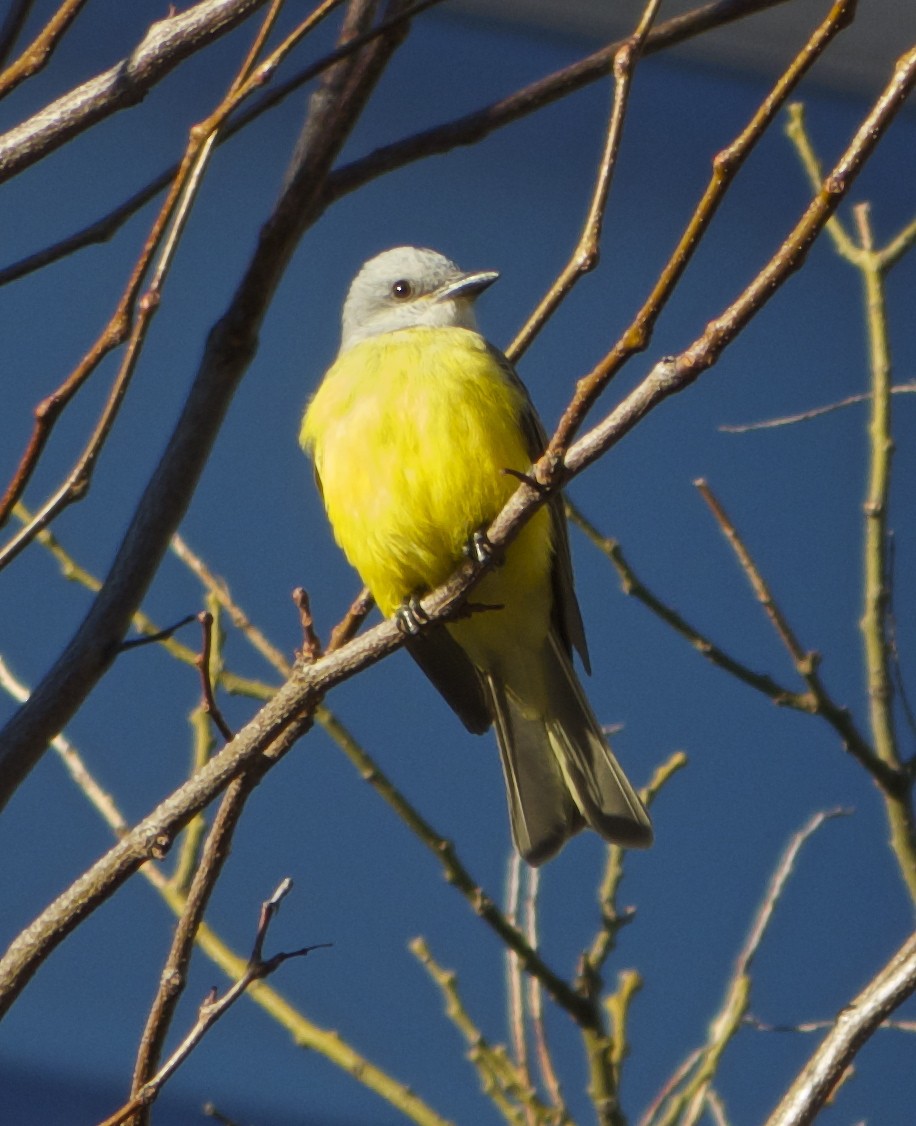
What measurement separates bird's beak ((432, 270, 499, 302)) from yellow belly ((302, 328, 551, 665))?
36 centimetres

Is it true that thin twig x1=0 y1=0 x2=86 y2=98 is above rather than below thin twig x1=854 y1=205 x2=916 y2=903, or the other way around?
above

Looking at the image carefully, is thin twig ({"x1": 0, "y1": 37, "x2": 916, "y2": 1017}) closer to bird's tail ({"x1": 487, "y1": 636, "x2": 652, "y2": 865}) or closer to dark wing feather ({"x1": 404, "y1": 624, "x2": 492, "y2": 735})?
bird's tail ({"x1": 487, "y1": 636, "x2": 652, "y2": 865})

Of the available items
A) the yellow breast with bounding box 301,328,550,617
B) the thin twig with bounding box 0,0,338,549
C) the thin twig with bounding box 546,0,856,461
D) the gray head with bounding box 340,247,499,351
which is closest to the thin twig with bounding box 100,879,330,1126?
the thin twig with bounding box 0,0,338,549

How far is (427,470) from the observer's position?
3615 millimetres

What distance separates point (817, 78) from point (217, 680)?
600cm

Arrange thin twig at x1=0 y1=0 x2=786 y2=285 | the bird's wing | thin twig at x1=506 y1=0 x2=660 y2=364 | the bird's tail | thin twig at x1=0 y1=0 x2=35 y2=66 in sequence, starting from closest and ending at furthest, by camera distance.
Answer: thin twig at x1=506 y1=0 x2=660 y2=364, thin twig at x1=0 y1=0 x2=35 y2=66, thin twig at x1=0 y1=0 x2=786 y2=285, the bird's tail, the bird's wing

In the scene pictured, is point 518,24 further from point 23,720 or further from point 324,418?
point 23,720

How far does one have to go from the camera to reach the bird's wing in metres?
3.84

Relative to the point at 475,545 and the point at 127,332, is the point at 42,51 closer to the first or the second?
the point at 127,332

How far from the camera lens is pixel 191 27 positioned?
6.52ft

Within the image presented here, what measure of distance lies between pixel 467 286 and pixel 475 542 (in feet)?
3.81

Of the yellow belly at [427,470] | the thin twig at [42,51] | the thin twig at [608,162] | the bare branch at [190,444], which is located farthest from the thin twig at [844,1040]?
the yellow belly at [427,470]

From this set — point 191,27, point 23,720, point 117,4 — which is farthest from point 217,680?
point 117,4

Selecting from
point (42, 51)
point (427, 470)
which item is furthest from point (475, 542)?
point (42, 51)
